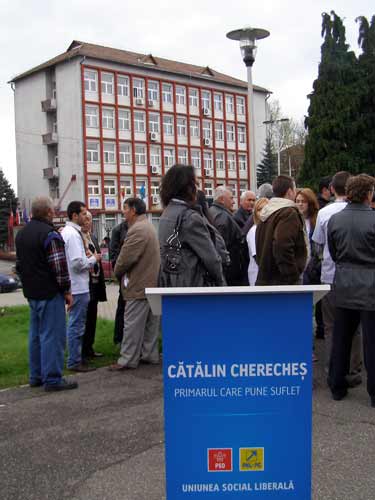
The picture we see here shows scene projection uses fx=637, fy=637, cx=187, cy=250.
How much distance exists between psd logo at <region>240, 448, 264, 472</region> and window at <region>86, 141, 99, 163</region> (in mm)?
60027

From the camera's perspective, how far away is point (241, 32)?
14352 millimetres

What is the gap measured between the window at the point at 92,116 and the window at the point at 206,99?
1481cm

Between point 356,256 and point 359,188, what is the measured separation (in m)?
0.60

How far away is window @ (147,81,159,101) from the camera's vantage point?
66875 mm

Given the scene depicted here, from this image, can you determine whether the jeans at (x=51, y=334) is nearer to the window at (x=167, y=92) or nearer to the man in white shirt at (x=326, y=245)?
the man in white shirt at (x=326, y=245)

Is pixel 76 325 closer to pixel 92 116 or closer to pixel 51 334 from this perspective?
pixel 51 334

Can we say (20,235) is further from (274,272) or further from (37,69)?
(37,69)

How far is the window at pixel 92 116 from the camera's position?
61.4 metres

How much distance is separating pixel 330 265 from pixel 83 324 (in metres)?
3.01

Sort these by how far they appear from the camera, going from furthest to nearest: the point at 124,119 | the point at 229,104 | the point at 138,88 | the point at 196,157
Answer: the point at 229,104
the point at 196,157
the point at 138,88
the point at 124,119

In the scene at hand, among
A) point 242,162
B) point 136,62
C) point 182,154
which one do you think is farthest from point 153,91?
point 242,162

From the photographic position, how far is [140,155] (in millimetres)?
66312

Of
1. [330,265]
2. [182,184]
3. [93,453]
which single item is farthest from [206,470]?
[330,265]

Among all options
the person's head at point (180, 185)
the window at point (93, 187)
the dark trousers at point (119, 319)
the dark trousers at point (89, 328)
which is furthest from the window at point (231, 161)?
the person's head at point (180, 185)
